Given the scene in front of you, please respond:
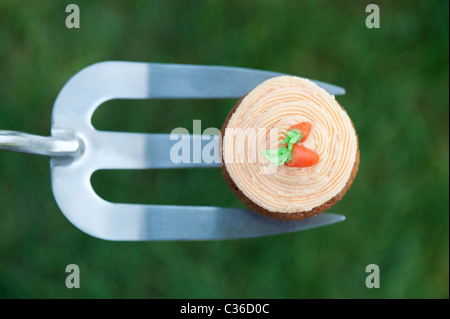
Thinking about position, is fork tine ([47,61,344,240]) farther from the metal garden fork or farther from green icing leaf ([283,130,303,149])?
green icing leaf ([283,130,303,149])

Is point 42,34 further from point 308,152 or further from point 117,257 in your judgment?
point 308,152

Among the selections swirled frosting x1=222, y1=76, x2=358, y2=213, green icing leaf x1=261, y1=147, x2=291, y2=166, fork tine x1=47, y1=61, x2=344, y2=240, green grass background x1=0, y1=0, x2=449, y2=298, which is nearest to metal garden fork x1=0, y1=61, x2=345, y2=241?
fork tine x1=47, y1=61, x2=344, y2=240

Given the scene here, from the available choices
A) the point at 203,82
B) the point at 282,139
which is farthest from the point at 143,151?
the point at 282,139

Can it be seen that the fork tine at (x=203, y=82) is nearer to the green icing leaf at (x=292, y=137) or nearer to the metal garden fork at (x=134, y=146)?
the metal garden fork at (x=134, y=146)

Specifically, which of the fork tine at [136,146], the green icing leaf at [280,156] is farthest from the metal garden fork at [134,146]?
the green icing leaf at [280,156]

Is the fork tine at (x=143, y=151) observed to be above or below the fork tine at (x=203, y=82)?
below
